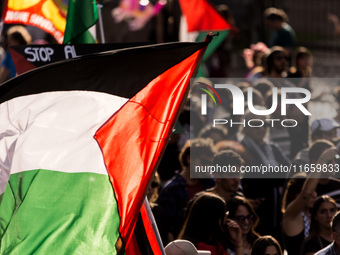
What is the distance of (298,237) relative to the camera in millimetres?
6926

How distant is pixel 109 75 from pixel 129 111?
0.83 ft

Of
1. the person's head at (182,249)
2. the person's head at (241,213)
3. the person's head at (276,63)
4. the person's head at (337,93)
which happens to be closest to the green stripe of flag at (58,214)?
the person's head at (182,249)

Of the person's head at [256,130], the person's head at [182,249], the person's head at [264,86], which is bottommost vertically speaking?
the person's head at [264,86]

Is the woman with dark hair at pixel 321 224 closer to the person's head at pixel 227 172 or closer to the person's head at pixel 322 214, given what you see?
the person's head at pixel 322 214

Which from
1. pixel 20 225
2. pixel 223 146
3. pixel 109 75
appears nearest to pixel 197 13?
pixel 223 146

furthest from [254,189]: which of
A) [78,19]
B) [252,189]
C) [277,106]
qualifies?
[78,19]

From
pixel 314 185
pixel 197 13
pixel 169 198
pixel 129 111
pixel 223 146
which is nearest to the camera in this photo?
pixel 129 111

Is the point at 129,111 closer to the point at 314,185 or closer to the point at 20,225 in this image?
→ the point at 20,225

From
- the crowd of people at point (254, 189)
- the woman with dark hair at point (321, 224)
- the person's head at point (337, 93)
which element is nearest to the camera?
the crowd of people at point (254, 189)

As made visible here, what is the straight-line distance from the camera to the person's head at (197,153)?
7.70 meters

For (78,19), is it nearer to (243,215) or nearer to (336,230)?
(243,215)

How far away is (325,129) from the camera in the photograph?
8.41 m

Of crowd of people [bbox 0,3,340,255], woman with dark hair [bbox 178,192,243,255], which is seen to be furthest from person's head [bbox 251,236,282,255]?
woman with dark hair [bbox 178,192,243,255]

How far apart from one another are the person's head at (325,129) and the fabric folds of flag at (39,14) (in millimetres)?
2596
